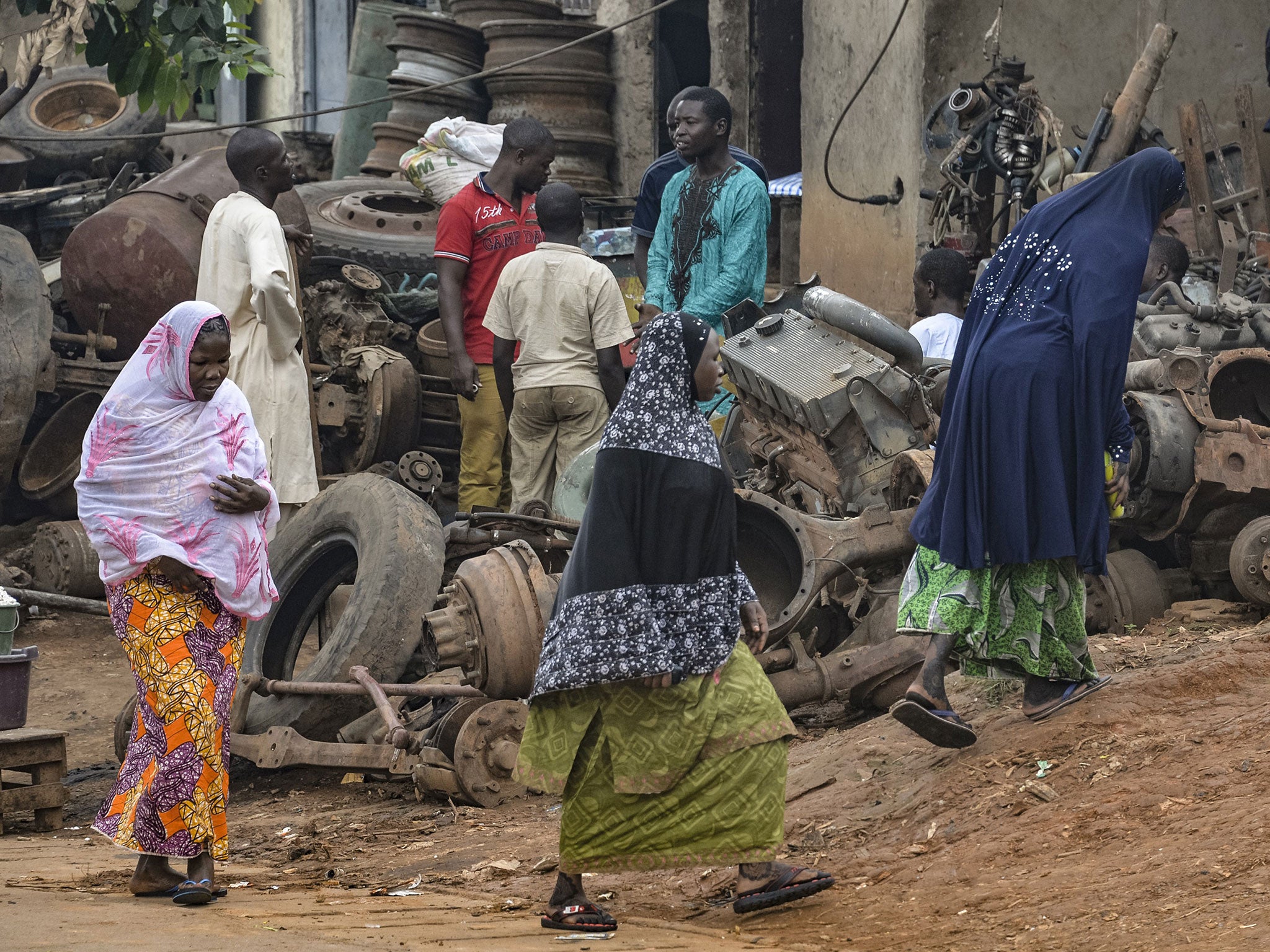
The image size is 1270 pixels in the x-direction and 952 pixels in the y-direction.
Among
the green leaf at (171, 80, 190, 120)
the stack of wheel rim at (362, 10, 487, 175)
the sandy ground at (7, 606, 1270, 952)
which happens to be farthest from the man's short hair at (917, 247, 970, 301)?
the stack of wheel rim at (362, 10, 487, 175)

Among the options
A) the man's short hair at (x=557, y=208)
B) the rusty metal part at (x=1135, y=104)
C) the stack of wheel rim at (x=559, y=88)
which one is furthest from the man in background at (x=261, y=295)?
the stack of wheel rim at (x=559, y=88)

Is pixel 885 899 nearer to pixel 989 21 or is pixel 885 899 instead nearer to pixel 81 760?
pixel 81 760

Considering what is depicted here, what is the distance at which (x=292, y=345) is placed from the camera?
703 cm

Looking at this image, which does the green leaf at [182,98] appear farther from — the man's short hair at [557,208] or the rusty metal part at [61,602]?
the rusty metal part at [61,602]

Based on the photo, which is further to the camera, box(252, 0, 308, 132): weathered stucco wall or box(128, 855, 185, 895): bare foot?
box(252, 0, 308, 132): weathered stucco wall

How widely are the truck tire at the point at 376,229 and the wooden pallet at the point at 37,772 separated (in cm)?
557

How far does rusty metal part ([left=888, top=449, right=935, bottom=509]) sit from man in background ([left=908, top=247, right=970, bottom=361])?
941mm

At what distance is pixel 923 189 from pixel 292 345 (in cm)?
446

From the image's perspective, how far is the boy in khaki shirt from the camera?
7.16 meters

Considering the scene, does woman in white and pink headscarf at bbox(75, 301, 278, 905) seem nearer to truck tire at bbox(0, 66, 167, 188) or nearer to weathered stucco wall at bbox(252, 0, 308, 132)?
truck tire at bbox(0, 66, 167, 188)

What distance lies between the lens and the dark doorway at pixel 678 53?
13.4 m

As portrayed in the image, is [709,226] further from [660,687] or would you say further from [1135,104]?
[660,687]

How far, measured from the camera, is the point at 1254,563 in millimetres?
6031

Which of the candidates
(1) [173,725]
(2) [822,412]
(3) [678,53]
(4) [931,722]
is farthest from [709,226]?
(3) [678,53]
